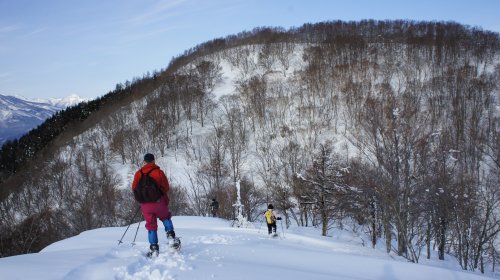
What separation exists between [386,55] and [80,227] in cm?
7210

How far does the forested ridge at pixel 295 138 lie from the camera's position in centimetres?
2598

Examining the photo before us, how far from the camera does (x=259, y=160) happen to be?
54.1 metres

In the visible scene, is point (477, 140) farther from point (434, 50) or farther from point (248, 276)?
point (248, 276)

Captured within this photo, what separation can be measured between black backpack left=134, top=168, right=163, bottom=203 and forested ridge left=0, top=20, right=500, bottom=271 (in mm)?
13969

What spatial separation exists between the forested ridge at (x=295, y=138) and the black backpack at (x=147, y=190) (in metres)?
14.0

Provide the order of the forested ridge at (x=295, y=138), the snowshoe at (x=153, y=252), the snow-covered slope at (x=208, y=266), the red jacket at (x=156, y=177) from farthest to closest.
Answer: the forested ridge at (x=295, y=138), the red jacket at (x=156, y=177), the snowshoe at (x=153, y=252), the snow-covered slope at (x=208, y=266)

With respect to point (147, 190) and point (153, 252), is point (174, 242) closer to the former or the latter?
point (153, 252)

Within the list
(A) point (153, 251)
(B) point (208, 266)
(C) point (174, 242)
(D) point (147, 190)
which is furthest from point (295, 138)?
(B) point (208, 266)

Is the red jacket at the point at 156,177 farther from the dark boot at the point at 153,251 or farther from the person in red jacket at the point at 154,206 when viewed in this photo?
the dark boot at the point at 153,251

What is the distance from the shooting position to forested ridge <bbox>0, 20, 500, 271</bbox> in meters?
26.0

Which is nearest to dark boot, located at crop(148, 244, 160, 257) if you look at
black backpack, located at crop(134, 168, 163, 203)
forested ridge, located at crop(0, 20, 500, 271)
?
black backpack, located at crop(134, 168, 163, 203)

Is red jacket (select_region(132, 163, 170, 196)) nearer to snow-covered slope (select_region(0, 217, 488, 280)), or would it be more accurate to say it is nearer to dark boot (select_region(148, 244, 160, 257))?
dark boot (select_region(148, 244, 160, 257))

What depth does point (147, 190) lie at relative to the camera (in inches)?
247

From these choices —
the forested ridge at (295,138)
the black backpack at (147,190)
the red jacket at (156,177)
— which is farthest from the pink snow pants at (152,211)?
the forested ridge at (295,138)
